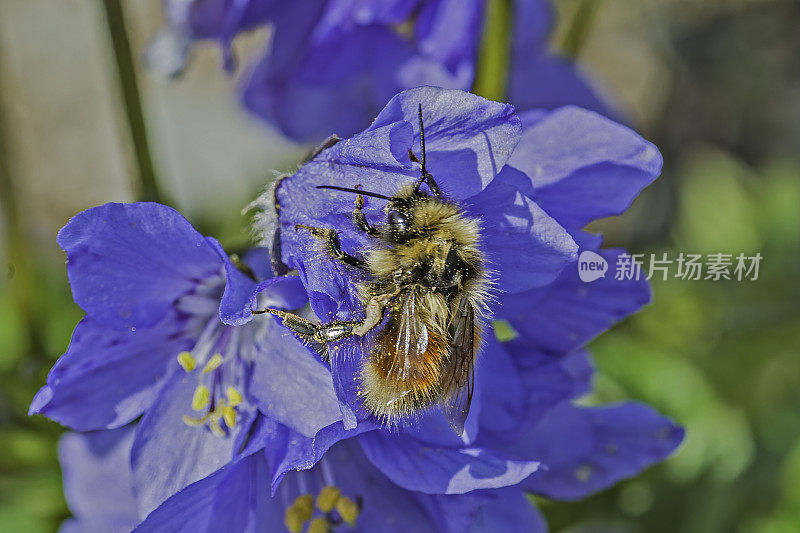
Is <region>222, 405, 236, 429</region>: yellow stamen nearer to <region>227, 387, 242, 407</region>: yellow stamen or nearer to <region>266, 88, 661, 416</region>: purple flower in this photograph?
<region>227, 387, 242, 407</region>: yellow stamen

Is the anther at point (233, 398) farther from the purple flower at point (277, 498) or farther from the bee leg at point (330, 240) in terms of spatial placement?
the bee leg at point (330, 240)

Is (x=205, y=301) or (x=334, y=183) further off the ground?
(x=334, y=183)

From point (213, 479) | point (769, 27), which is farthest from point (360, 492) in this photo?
point (769, 27)

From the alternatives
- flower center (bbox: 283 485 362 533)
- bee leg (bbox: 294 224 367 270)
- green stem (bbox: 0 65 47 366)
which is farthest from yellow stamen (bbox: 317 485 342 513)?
green stem (bbox: 0 65 47 366)

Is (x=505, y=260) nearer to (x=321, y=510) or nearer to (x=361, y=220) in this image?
(x=361, y=220)

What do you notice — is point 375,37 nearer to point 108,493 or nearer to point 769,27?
point 108,493

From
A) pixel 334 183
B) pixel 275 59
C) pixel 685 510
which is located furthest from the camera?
pixel 685 510
